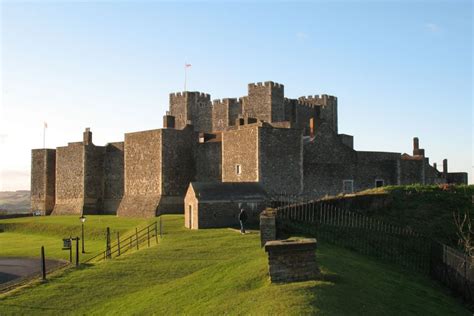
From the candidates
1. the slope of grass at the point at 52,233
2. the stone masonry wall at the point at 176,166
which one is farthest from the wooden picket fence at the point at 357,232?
the stone masonry wall at the point at 176,166

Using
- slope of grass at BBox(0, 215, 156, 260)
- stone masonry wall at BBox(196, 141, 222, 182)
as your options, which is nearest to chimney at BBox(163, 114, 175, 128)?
stone masonry wall at BBox(196, 141, 222, 182)

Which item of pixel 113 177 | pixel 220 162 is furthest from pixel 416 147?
pixel 113 177

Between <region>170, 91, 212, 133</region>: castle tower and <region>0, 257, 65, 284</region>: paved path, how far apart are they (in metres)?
38.0

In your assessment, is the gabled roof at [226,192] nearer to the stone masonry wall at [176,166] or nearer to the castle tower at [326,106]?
the stone masonry wall at [176,166]

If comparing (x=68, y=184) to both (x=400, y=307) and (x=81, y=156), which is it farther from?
(x=400, y=307)

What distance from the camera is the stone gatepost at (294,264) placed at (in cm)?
1382

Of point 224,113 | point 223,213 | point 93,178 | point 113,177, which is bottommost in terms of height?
point 223,213

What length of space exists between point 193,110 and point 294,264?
188ft

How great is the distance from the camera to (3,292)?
22.8 metres

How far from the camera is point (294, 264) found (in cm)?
1397

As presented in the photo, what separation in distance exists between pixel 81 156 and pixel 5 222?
953 centimetres

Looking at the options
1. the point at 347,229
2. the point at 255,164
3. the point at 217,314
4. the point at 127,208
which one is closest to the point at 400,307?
the point at 217,314

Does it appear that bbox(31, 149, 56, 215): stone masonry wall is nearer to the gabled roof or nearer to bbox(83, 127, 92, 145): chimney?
bbox(83, 127, 92, 145): chimney

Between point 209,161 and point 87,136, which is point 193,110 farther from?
point 209,161
